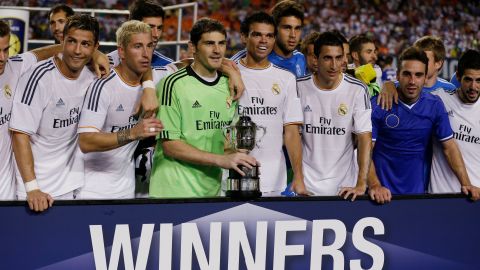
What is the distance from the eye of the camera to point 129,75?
16.3 ft

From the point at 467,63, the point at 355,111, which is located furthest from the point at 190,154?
the point at 467,63

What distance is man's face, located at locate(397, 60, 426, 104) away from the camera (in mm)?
5508

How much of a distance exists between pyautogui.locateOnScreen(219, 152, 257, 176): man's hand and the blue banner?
213mm

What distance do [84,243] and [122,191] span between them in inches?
36.3

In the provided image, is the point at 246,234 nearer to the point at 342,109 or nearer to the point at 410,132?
the point at 342,109

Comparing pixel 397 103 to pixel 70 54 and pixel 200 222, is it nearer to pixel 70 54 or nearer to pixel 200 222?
pixel 200 222

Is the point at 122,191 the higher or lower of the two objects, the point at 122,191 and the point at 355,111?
the lower

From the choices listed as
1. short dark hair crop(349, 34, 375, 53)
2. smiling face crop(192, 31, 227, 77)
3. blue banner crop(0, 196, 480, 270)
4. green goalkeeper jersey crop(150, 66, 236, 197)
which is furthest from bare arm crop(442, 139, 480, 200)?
short dark hair crop(349, 34, 375, 53)

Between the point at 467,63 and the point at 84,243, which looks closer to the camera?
the point at 84,243

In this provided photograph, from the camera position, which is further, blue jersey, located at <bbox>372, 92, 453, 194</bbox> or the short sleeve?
blue jersey, located at <bbox>372, 92, 453, 194</bbox>

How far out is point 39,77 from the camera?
4770 mm

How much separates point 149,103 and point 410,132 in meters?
1.92

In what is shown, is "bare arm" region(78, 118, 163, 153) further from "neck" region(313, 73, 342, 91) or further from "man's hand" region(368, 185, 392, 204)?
"neck" region(313, 73, 342, 91)

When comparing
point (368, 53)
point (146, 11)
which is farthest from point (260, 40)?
point (368, 53)
